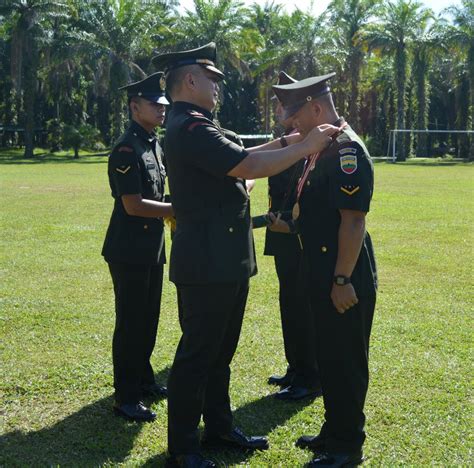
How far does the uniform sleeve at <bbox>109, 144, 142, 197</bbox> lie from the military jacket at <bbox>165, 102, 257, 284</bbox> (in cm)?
70

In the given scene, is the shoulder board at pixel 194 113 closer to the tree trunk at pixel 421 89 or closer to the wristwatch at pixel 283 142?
the wristwatch at pixel 283 142

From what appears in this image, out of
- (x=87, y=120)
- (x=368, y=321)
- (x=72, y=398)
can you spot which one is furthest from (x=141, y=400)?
(x=87, y=120)

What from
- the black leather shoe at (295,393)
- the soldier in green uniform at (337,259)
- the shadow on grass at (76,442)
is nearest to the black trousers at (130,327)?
the shadow on grass at (76,442)

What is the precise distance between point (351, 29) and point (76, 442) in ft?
161

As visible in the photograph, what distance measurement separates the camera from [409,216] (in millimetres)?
14570

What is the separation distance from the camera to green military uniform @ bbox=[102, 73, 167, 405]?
4.33m

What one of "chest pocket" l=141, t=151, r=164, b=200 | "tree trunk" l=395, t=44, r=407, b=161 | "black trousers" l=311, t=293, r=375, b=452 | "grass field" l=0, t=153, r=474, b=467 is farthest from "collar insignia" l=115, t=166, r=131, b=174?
"tree trunk" l=395, t=44, r=407, b=161

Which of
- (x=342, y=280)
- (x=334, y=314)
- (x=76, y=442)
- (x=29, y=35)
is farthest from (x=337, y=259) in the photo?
(x=29, y=35)

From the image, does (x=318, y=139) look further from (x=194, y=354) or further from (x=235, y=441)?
(x=235, y=441)

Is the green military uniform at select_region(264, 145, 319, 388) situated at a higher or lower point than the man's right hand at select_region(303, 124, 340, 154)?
lower

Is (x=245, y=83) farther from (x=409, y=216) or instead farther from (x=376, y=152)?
(x=409, y=216)

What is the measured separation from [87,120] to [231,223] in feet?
188

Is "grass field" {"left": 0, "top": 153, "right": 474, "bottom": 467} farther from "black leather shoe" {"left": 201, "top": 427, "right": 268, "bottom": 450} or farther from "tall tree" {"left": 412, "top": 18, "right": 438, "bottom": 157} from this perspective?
"tall tree" {"left": 412, "top": 18, "right": 438, "bottom": 157}

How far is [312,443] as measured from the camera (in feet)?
12.8
